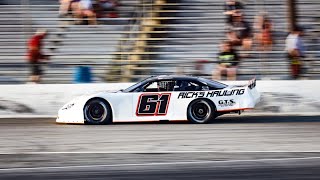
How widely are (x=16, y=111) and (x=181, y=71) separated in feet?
13.1

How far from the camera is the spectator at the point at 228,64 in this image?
18.4m

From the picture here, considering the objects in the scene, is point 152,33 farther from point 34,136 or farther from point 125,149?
point 125,149

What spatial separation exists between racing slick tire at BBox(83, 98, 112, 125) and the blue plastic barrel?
8.43 ft

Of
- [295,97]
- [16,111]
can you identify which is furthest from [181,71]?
[16,111]

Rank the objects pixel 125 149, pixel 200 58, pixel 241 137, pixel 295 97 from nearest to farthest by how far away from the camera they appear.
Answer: pixel 125 149 < pixel 241 137 < pixel 295 97 < pixel 200 58

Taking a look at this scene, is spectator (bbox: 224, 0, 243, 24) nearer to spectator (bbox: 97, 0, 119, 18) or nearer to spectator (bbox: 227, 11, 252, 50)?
spectator (bbox: 227, 11, 252, 50)

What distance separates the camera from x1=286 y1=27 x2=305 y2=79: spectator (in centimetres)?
1822

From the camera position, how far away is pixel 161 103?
1582 centimetres

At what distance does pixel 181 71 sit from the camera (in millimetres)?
18719

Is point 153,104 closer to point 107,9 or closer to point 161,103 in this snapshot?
point 161,103

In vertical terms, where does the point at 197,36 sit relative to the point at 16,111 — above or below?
above

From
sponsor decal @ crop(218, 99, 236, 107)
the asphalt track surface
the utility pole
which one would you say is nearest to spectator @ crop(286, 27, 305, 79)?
the utility pole

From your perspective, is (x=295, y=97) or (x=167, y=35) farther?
(x=167, y=35)

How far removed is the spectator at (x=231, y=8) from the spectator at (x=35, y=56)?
4.89 meters
